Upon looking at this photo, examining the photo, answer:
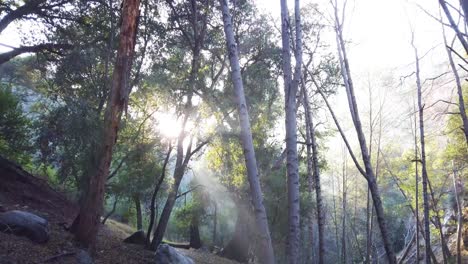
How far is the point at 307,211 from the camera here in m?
15.9

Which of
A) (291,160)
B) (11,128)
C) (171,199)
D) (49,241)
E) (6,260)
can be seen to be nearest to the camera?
(6,260)

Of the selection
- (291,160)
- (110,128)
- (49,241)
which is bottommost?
(49,241)

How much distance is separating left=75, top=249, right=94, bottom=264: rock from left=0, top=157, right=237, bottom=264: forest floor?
1.1 inches

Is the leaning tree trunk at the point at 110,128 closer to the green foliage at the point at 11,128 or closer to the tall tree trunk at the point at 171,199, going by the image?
the tall tree trunk at the point at 171,199

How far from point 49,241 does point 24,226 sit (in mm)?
527

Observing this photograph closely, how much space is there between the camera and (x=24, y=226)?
597 cm

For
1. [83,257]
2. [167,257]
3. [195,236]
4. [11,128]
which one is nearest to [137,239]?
[167,257]

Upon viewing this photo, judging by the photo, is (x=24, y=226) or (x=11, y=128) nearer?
(x=24, y=226)

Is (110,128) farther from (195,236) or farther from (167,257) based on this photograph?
(195,236)

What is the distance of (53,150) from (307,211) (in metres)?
10.7

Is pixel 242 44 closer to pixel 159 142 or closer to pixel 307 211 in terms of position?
pixel 159 142

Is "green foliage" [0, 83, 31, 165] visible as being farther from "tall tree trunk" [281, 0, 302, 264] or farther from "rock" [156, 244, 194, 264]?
"tall tree trunk" [281, 0, 302, 264]

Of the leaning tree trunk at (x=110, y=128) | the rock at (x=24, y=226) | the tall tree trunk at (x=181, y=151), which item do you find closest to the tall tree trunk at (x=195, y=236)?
the tall tree trunk at (x=181, y=151)

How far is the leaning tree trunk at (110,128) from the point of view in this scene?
20.7 ft
